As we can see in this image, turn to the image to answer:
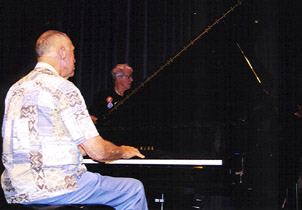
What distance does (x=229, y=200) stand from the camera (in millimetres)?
4555

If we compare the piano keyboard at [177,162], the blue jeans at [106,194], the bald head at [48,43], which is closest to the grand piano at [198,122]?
the piano keyboard at [177,162]

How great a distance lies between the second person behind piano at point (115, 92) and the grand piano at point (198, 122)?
5.86ft

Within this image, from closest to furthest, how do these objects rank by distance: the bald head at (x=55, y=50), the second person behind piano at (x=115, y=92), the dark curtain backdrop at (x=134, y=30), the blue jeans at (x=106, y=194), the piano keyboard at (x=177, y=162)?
the blue jeans at (x=106, y=194) → the bald head at (x=55, y=50) → the piano keyboard at (x=177, y=162) → the second person behind piano at (x=115, y=92) → the dark curtain backdrop at (x=134, y=30)

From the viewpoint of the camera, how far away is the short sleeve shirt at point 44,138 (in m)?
1.74

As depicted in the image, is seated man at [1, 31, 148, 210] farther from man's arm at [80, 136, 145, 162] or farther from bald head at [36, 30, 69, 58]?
bald head at [36, 30, 69, 58]

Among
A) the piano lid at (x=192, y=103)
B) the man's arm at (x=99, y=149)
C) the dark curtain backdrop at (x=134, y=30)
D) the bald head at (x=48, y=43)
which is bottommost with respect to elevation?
the man's arm at (x=99, y=149)

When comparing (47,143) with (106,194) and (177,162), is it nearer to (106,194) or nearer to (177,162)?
(106,194)

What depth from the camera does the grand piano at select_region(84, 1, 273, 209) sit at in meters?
2.50

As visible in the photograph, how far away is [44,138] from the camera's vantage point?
1754 millimetres

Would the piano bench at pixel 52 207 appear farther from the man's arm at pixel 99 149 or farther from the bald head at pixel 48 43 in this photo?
the bald head at pixel 48 43

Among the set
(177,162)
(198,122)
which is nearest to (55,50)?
(177,162)

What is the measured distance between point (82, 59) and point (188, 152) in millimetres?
3774

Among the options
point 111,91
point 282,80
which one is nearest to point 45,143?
point 111,91

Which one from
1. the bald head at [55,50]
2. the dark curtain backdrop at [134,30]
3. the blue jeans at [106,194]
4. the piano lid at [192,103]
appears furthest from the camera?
the dark curtain backdrop at [134,30]
